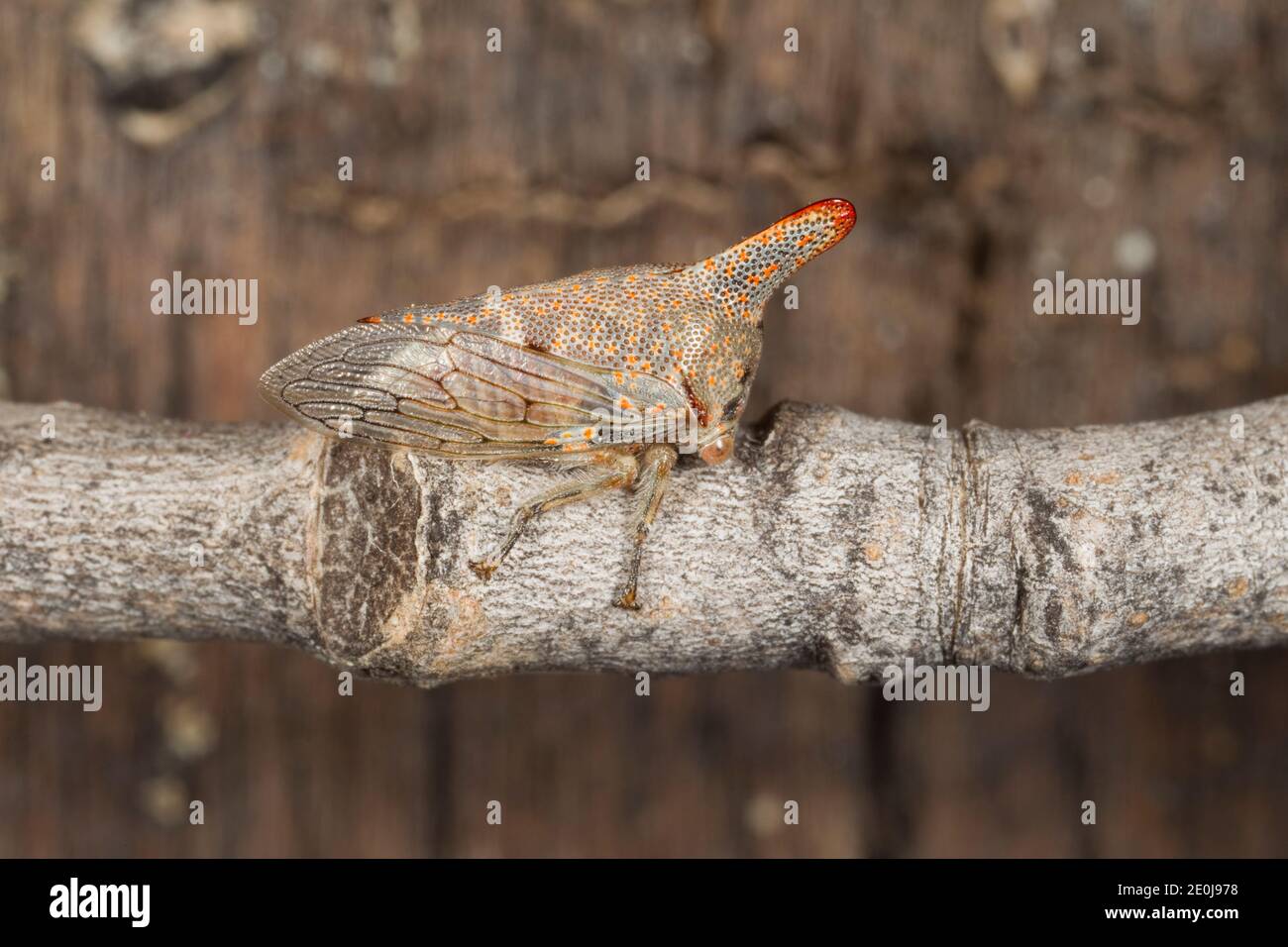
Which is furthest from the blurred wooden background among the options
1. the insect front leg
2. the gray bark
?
the insect front leg

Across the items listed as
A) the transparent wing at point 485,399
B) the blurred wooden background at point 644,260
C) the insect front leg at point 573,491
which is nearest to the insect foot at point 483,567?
the insect front leg at point 573,491

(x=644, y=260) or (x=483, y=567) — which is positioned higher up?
(x=644, y=260)

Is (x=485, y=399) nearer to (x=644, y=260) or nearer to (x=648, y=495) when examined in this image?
(x=648, y=495)

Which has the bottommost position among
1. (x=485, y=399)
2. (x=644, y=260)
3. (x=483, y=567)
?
(x=483, y=567)

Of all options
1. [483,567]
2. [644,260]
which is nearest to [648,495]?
[483,567]

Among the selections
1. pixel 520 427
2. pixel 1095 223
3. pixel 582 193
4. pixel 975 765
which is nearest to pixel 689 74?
pixel 582 193

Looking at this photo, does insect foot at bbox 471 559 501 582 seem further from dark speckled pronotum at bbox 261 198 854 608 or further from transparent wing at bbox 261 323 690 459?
transparent wing at bbox 261 323 690 459

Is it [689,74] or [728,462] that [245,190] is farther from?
[728,462]
